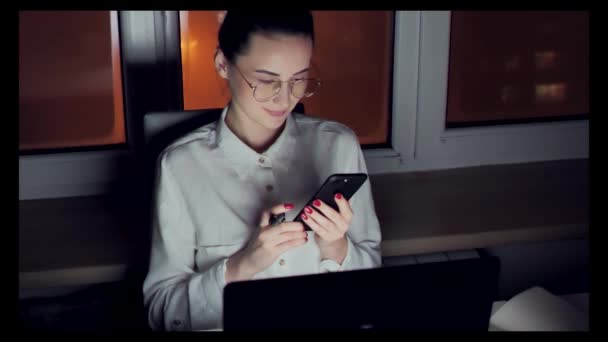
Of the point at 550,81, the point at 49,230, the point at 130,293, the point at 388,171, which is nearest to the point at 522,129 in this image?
the point at 550,81

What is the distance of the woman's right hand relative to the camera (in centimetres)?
118

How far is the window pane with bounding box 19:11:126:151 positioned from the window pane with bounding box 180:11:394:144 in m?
0.22

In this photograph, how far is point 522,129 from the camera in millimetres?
2107

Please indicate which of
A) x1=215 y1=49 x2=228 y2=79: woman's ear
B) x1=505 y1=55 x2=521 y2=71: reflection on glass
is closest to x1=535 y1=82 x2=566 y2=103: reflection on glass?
x1=505 y1=55 x2=521 y2=71: reflection on glass

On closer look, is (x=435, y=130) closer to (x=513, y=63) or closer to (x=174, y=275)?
(x=513, y=63)

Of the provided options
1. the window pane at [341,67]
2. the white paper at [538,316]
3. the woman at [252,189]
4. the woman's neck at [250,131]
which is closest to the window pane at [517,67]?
the window pane at [341,67]

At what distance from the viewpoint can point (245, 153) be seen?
1.46 meters

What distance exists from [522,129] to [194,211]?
1.22m

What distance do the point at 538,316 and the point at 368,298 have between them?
571 millimetres

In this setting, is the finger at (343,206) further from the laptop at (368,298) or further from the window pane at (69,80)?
the window pane at (69,80)

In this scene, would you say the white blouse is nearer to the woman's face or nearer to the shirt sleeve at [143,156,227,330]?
the shirt sleeve at [143,156,227,330]

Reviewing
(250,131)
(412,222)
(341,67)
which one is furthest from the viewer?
(341,67)

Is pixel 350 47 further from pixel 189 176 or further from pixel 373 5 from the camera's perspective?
pixel 189 176

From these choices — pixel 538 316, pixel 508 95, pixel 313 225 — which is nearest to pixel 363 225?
pixel 313 225
